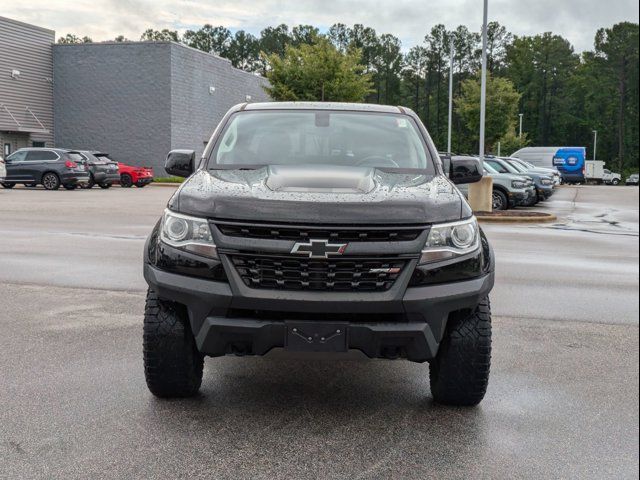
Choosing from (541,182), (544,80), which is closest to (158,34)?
(544,80)

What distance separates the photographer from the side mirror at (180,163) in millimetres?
5285

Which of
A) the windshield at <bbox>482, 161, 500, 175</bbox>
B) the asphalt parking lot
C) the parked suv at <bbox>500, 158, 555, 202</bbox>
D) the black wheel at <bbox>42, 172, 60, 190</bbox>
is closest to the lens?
the asphalt parking lot

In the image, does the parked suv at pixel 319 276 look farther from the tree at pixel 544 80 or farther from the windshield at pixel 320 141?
the tree at pixel 544 80

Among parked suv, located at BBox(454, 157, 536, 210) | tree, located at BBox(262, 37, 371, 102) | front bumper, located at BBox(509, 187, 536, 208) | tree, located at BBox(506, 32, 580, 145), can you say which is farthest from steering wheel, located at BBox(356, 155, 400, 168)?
tree, located at BBox(506, 32, 580, 145)

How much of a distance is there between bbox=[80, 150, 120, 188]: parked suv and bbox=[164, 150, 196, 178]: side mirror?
26401mm

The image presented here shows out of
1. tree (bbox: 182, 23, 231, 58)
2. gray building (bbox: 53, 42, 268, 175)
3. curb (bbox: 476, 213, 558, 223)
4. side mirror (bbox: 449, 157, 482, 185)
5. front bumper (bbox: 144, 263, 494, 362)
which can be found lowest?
curb (bbox: 476, 213, 558, 223)

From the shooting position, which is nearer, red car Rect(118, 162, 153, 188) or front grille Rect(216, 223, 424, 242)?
front grille Rect(216, 223, 424, 242)

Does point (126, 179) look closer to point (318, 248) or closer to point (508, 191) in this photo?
point (508, 191)

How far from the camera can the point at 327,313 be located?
11.8 ft

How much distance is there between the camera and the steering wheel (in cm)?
490

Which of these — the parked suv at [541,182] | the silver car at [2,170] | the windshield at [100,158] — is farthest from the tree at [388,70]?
the silver car at [2,170]

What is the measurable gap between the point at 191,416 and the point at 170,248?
0.95 meters

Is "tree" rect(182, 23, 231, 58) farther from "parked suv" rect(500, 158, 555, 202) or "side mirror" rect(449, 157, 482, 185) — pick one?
"side mirror" rect(449, 157, 482, 185)

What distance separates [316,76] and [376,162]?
38.4 meters
